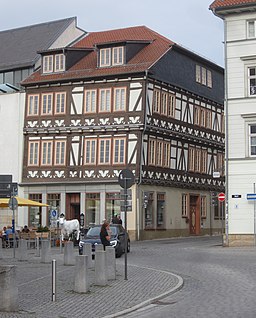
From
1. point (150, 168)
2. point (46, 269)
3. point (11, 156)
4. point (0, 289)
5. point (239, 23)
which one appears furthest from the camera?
point (11, 156)

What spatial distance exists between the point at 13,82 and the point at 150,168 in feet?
44.9

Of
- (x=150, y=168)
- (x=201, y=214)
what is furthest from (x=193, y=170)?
(x=150, y=168)

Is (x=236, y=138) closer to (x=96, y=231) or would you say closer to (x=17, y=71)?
(x=96, y=231)

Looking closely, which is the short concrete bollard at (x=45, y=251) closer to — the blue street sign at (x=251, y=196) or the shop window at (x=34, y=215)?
the blue street sign at (x=251, y=196)

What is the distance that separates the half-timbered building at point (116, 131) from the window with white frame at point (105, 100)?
7cm

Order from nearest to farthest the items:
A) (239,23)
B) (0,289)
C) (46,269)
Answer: (0,289), (46,269), (239,23)

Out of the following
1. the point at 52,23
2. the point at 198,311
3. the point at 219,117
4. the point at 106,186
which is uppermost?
the point at 52,23

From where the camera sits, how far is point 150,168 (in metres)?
45.2

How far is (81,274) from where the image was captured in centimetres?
1541

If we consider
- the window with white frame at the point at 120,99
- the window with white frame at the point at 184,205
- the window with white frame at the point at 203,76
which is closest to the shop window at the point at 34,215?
the window with white frame at the point at 120,99

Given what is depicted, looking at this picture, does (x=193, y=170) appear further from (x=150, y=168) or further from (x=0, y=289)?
(x=0, y=289)

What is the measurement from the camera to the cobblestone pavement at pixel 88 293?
1295cm

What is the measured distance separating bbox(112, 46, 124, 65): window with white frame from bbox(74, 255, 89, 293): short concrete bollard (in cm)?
3193

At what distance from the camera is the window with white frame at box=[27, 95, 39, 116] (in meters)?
48.2
